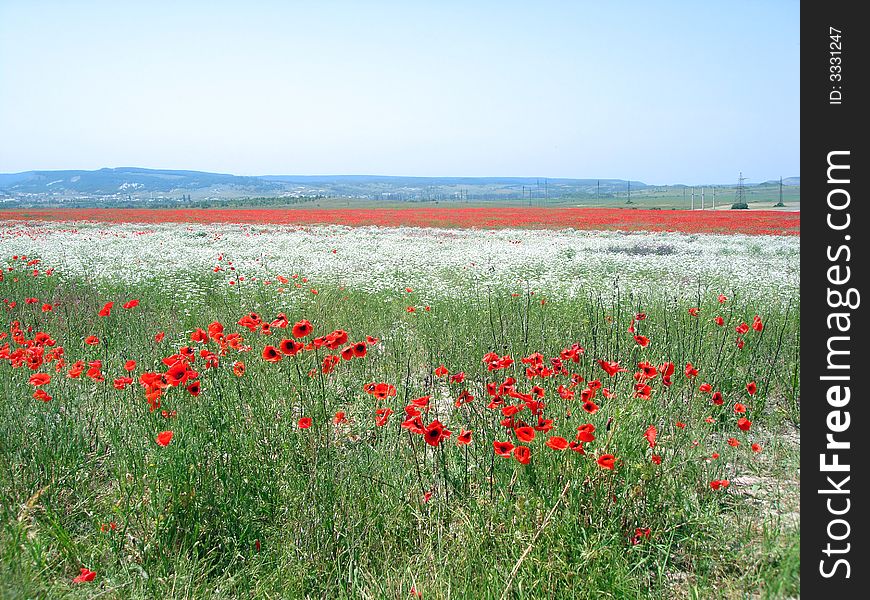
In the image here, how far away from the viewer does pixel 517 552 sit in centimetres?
247

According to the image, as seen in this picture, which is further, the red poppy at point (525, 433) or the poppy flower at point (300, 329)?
the poppy flower at point (300, 329)

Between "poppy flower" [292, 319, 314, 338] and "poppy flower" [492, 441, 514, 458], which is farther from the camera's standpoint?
"poppy flower" [292, 319, 314, 338]

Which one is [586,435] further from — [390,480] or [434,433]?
[390,480]

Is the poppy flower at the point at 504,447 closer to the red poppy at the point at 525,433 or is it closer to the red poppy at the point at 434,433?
the red poppy at the point at 525,433

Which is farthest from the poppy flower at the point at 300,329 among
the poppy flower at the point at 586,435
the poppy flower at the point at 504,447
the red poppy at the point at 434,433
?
the poppy flower at the point at 586,435

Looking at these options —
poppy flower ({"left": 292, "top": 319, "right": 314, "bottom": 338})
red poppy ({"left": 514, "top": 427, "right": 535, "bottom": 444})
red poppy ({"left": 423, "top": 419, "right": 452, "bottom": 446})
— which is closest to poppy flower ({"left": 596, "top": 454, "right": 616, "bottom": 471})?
red poppy ({"left": 514, "top": 427, "right": 535, "bottom": 444})

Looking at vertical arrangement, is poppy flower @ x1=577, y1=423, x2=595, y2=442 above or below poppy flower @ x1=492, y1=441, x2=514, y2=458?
above

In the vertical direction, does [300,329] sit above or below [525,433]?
above

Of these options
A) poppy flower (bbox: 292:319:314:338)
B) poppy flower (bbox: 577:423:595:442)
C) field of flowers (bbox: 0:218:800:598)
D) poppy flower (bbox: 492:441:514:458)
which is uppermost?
poppy flower (bbox: 292:319:314:338)

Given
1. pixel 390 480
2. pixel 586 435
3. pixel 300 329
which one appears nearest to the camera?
pixel 586 435

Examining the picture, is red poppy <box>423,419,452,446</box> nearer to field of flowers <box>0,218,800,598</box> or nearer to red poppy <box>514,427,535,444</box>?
field of flowers <box>0,218,800,598</box>

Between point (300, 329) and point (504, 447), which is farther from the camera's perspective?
point (300, 329)

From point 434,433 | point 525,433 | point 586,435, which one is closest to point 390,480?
point 434,433

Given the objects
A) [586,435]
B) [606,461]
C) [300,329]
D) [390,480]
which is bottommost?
[390,480]
